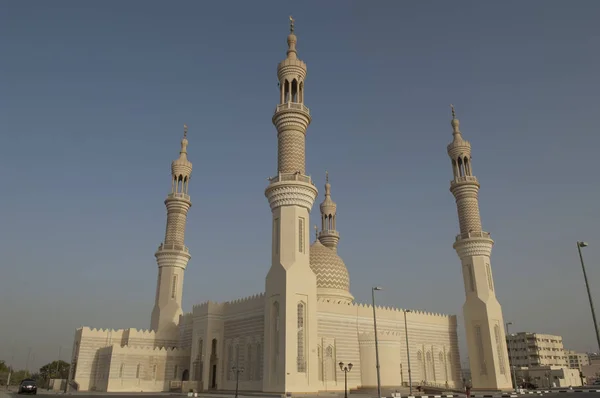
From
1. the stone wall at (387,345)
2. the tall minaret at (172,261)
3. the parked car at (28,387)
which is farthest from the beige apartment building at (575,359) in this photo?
the parked car at (28,387)

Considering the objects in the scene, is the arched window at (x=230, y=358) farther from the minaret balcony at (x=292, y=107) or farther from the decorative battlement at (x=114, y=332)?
the minaret balcony at (x=292, y=107)

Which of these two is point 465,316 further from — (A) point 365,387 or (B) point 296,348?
(B) point 296,348

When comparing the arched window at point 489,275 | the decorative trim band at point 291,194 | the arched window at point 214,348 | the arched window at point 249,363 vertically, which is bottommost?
the arched window at point 249,363

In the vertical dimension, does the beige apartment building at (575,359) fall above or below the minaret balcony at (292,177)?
below

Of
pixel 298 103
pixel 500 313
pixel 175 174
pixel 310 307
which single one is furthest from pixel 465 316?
pixel 175 174

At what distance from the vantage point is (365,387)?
39.1 meters

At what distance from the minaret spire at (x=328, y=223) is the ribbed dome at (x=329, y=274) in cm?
756

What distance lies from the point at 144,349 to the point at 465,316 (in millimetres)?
31572

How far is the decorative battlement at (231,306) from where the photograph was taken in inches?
1550

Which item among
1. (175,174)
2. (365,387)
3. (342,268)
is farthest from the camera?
(175,174)

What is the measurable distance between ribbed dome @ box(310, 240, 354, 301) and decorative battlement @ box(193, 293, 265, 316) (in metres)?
9.38

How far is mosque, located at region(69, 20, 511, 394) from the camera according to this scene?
34.2 metres

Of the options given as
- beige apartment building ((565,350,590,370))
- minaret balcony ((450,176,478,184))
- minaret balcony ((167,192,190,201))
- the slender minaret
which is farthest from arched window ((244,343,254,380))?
beige apartment building ((565,350,590,370))

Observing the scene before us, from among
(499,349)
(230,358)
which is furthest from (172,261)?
(499,349)
